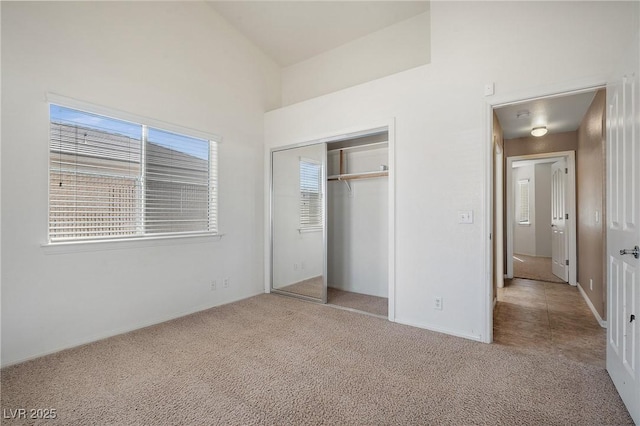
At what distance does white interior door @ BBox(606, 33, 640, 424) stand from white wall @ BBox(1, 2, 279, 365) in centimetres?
362

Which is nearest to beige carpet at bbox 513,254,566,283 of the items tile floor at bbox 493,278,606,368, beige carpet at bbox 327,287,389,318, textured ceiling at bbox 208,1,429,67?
tile floor at bbox 493,278,606,368

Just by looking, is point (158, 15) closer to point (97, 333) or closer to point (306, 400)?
point (97, 333)

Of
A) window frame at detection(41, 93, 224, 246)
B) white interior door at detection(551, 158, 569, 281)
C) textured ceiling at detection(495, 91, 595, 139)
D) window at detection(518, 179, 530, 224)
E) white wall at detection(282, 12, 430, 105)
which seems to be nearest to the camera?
window frame at detection(41, 93, 224, 246)

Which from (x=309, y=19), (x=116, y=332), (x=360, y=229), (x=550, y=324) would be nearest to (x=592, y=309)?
(x=550, y=324)

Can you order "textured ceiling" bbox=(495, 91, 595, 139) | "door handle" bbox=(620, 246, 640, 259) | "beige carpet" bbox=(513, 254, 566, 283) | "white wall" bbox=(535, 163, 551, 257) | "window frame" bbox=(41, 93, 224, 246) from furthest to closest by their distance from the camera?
1. "white wall" bbox=(535, 163, 551, 257)
2. "beige carpet" bbox=(513, 254, 566, 283)
3. "textured ceiling" bbox=(495, 91, 595, 139)
4. "window frame" bbox=(41, 93, 224, 246)
5. "door handle" bbox=(620, 246, 640, 259)

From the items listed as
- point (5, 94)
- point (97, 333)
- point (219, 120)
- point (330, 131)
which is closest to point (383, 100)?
point (330, 131)

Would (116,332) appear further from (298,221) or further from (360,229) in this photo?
(360,229)

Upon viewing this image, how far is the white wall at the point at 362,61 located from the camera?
150 inches

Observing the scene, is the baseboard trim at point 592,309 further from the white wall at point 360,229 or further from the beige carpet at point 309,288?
the beige carpet at point 309,288

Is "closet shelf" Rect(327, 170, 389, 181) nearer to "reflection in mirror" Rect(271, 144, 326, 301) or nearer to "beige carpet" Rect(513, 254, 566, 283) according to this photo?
"reflection in mirror" Rect(271, 144, 326, 301)

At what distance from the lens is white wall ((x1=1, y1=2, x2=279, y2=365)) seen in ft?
7.42

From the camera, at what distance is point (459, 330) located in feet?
9.14

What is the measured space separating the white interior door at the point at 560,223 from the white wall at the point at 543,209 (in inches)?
91.5

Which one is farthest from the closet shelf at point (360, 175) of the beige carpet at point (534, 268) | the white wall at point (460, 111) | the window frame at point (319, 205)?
the beige carpet at point (534, 268)
